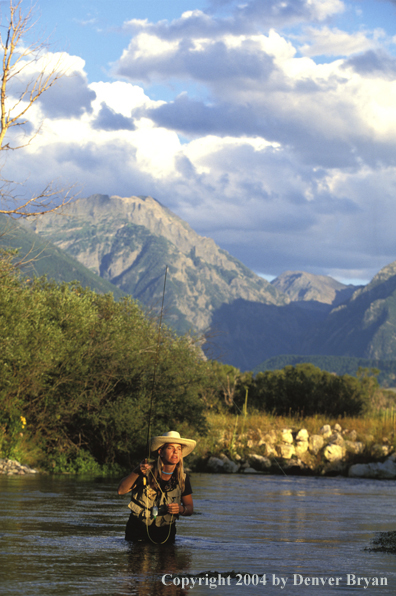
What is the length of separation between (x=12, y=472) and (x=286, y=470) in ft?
40.8

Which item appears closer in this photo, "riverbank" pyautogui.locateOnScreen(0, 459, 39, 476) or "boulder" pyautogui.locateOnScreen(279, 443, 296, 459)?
"riverbank" pyautogui.locateOnScreen(0, 459, 39, 476)

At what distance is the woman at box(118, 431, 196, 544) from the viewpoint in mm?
8852

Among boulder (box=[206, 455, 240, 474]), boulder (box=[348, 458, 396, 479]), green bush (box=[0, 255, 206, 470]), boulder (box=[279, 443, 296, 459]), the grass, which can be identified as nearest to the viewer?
green bush (box=[0, 255, 206, 470])

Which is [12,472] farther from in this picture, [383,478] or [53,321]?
[383,478]

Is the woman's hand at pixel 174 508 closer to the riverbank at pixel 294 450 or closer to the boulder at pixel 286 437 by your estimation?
the riverbank at pixel 294 450

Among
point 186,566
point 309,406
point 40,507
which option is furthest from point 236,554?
point 309,406

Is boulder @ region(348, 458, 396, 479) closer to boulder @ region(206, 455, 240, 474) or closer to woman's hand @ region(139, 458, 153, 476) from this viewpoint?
boulder @ region(206, 455, 240, 474)

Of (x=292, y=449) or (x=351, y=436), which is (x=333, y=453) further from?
(x=351, y=436)

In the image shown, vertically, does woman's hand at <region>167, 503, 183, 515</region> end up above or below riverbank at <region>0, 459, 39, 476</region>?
above

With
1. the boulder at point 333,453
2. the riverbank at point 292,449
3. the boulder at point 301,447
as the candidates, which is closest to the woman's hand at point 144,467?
the riverbank at point 292,449

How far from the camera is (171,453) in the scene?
8.86 metres

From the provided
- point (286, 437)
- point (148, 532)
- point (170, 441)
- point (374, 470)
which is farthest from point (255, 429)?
point (170, 441)

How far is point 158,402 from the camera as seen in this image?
88.5 ft

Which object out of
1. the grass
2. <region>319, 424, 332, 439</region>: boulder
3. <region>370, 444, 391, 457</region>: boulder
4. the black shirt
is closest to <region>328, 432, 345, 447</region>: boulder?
<region>319, 424, 332, 439</region>: boulder
